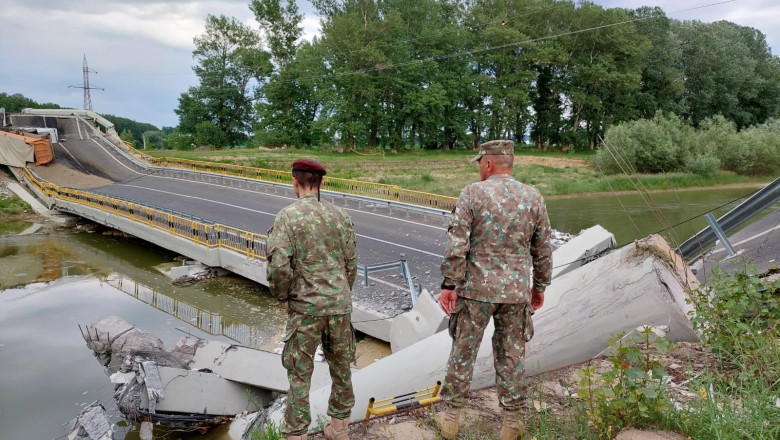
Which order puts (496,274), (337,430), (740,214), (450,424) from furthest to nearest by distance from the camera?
(740,214) → (337,430) → (450,424) → (496,274)

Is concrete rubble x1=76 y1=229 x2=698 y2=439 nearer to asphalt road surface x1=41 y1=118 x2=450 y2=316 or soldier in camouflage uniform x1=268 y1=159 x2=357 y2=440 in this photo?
soldier in camouflage uniform x1=268 y1=159 x2=357 y2=440

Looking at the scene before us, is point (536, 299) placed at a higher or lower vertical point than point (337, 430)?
higher

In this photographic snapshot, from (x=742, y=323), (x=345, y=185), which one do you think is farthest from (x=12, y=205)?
(x=742, y=323)

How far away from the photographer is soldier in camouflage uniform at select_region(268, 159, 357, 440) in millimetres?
3354

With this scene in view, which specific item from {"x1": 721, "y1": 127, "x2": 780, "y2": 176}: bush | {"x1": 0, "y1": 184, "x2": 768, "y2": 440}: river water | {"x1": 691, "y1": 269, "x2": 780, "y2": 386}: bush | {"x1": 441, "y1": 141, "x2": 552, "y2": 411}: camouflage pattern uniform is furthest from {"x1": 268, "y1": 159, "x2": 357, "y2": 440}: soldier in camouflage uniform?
{"x1": 721, "y1": 127, "x2": 780, "y2": 176}: bush

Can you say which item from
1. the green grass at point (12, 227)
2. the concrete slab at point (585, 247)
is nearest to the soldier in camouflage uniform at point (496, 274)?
the concrete slab at point (585, 247)

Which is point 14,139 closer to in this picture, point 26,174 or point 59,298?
point 26,174

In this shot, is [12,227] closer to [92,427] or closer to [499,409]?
[92,427]

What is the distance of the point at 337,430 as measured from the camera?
353 centimetres

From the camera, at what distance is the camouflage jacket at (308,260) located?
3316mm

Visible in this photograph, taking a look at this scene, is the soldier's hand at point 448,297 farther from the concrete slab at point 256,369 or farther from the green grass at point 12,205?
the green grass at point 12,205

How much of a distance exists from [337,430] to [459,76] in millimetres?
48508

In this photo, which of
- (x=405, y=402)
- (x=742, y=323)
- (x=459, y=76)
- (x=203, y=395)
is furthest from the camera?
(x=459, y=76)

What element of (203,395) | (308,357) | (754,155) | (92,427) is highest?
(754,155)
